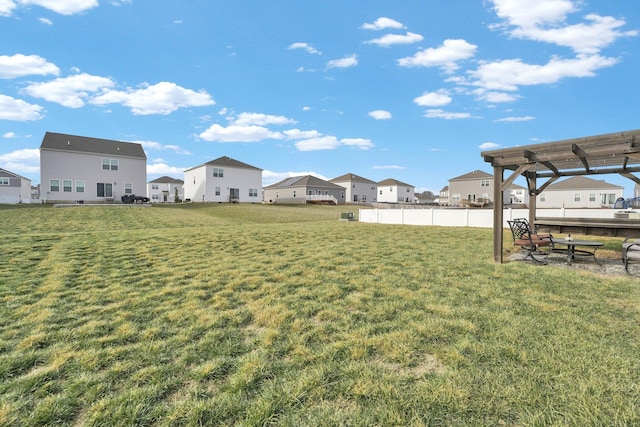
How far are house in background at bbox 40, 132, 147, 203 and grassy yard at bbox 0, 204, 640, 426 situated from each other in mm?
31988

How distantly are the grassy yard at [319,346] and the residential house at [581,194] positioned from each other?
165 feet

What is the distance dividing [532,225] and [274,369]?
1231cm

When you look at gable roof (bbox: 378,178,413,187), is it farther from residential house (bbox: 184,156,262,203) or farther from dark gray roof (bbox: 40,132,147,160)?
dark gray roof (bbox: 40,132,147,160)

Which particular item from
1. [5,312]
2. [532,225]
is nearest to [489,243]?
[532,225]

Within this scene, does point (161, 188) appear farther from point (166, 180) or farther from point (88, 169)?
point (88, 169)

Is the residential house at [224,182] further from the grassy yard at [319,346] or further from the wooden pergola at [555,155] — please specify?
the wooden pergola at [555,155]

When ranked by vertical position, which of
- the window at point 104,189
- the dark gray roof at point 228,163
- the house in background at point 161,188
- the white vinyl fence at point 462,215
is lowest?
the white vinyl fence at point 462,215

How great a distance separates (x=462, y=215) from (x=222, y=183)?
3342 cm

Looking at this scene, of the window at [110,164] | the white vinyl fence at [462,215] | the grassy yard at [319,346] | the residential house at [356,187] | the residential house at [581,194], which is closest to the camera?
the grassy yard at [319,346]

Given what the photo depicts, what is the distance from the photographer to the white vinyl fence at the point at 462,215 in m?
16.9

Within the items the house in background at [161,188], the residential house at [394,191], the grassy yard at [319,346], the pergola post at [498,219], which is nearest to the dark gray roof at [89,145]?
the grassy yard at [319,346]

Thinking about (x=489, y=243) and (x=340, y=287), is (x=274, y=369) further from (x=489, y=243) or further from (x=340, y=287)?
(x=489, y=243)

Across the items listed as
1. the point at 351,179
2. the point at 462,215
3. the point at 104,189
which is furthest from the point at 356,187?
the point at 462,215

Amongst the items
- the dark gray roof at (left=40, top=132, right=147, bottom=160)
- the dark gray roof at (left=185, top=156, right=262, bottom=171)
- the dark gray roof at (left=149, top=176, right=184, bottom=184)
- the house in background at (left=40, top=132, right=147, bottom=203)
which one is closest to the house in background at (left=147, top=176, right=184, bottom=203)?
the dark gray roof at (left=149, top=176, right=184, bottom=184)
